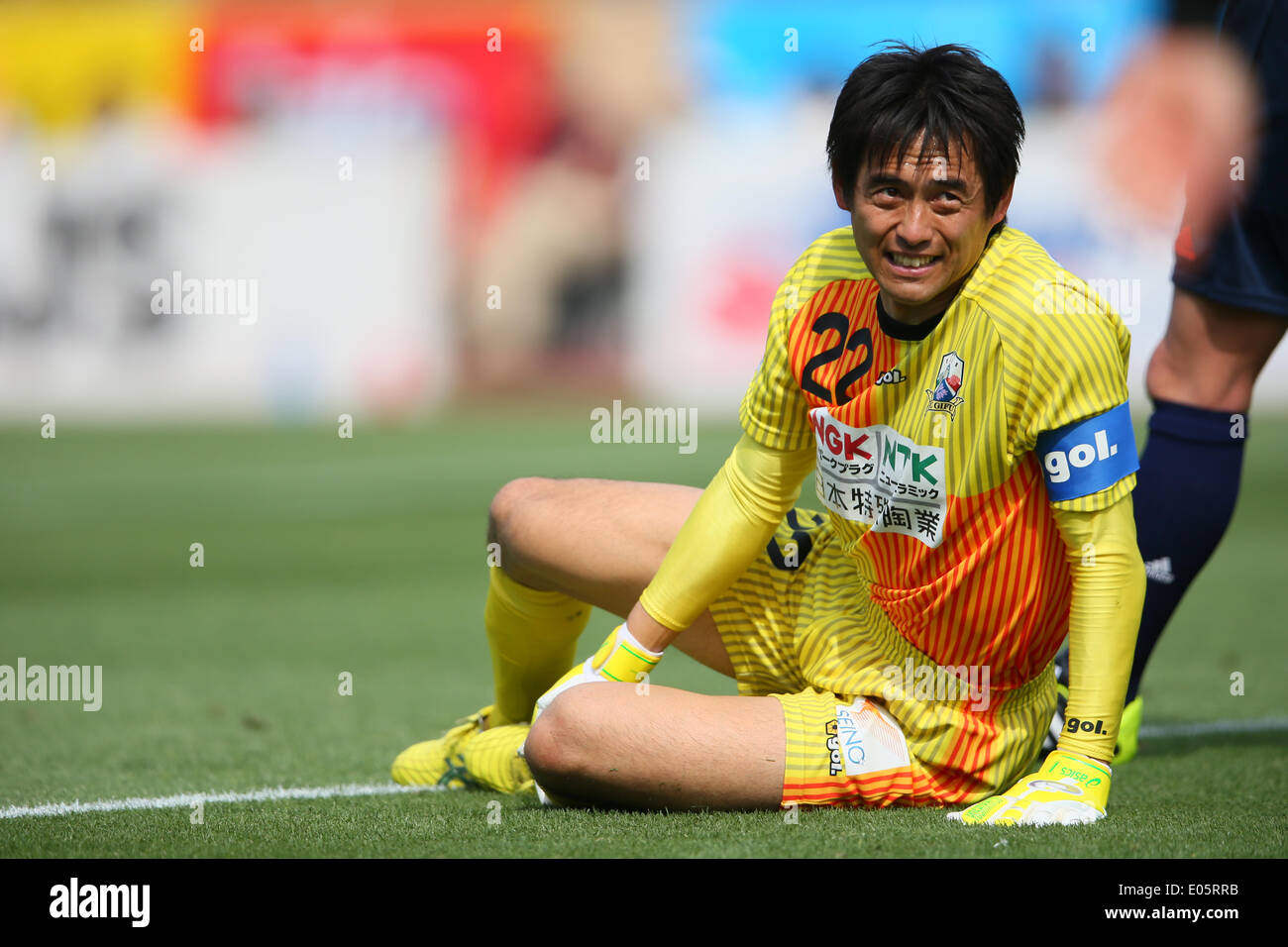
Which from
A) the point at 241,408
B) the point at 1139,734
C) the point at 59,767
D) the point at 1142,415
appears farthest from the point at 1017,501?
the point at 241,408

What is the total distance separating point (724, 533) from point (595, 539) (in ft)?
1.08

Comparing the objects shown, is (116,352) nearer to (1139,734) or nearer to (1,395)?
(1,395)

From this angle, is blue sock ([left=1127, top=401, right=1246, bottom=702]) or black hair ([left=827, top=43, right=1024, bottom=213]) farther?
blue sock ([left=1127, top=401, right=1246, bottom=702])

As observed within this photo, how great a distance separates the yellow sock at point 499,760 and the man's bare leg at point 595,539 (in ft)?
1.08

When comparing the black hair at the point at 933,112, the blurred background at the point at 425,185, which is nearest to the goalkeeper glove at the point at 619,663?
the black hair at the point at 933,112

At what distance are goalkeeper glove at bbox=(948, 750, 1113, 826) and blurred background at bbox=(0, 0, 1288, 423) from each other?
55.0 feet

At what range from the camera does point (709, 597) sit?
3.02m

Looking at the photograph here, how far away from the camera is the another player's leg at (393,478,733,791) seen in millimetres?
3207

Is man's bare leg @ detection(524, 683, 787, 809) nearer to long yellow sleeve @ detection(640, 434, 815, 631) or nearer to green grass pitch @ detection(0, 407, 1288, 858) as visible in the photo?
green grass pitch @ detection(0, 407, 1288, 858)

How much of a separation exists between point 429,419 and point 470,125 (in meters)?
4.53

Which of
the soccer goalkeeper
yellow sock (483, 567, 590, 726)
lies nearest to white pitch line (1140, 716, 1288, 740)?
the soccer goalkeeper

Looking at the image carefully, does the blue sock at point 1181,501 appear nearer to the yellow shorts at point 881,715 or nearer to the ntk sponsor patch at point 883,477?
the yellow shorts at point 881,715

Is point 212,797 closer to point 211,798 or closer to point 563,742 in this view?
point 211,798

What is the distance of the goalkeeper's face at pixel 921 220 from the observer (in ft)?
8.45
